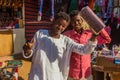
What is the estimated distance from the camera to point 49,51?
282 centimetres

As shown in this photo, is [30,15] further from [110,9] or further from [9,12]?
[110,9]

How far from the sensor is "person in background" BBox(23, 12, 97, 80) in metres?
2.79

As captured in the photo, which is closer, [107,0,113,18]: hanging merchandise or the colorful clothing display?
the colorful clothing display

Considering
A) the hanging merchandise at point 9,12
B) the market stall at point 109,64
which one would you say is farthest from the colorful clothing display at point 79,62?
the hanging merchandise at point 9,12

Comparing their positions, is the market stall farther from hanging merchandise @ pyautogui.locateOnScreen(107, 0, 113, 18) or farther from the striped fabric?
the striped fabric

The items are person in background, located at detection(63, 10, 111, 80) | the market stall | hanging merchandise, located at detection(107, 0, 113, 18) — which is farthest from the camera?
hanging merchandise, located at detection(107, 0, 113, 18)

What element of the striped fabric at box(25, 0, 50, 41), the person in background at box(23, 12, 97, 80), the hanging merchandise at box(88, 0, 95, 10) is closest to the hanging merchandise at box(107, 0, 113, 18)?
the hanging merchandise at box(88, 0, 95, 10)

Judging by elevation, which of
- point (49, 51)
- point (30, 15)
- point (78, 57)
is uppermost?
point (30, 15)

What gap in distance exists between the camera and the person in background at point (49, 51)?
2.79 m

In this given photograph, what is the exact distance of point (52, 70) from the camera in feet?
9.21

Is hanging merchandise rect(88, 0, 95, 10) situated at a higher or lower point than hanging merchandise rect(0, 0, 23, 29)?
higher

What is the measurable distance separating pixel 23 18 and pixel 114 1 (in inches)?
95.8

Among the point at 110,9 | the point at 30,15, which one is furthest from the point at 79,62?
the point at 30,15

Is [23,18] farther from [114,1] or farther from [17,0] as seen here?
[114,1]
